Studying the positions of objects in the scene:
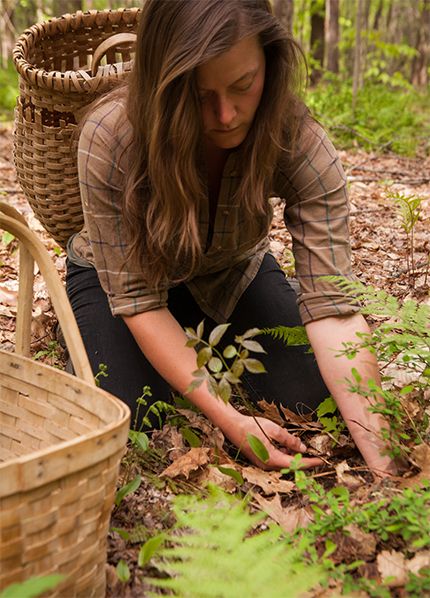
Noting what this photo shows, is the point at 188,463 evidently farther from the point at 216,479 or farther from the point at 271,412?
the point at 271,412

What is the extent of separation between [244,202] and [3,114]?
25.0 feet

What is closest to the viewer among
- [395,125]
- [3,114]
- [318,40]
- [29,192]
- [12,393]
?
[12,393]

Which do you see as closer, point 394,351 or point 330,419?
point 394,351

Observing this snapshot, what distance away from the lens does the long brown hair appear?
196 cm

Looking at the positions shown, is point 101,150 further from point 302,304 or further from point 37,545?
point 37,545

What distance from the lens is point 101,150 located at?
236 centimetres

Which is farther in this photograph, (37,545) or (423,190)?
(423,190)

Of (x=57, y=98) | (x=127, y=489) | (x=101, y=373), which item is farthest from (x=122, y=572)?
(x=57, y=98)

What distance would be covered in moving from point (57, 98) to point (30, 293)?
1265mm

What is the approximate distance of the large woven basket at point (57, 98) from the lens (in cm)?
302

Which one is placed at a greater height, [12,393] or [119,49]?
[119,49]

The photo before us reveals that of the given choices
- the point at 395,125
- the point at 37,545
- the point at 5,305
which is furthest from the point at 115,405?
the point at 395,125

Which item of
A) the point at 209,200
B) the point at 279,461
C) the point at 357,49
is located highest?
the point at 357,49

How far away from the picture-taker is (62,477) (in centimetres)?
140
